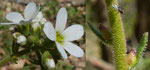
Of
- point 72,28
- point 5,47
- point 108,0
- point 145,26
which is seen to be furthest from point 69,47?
point 145,26

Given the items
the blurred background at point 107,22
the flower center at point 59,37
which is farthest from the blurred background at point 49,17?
the flower center at point 59,37

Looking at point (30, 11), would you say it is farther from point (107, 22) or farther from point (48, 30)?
point (107, 22)

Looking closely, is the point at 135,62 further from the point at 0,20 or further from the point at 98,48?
the point at 98,48

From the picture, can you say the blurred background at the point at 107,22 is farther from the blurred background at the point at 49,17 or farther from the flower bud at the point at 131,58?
the flower bud at the point at 131,58

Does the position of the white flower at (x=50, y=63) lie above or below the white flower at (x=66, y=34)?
below

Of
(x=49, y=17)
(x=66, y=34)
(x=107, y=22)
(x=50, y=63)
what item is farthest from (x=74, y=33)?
(x=107, y=22)

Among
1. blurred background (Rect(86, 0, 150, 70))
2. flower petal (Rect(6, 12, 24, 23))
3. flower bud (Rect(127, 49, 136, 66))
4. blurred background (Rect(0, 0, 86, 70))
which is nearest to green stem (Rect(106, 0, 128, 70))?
flower bud (Rect(127, 49, 136, 66))
